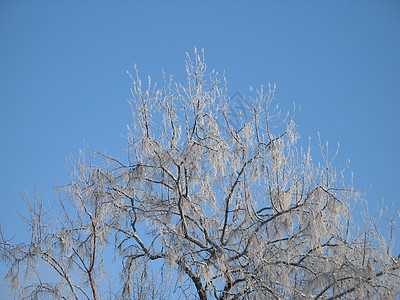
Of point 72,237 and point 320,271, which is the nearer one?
point 320,271

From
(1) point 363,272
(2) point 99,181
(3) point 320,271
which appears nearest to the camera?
(1) point 363,272

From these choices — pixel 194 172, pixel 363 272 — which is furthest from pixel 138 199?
pixel 363 272

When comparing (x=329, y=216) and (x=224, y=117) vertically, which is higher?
(x=224, y=117)

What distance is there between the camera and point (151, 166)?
5637mm

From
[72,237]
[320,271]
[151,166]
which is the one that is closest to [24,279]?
[72,237]

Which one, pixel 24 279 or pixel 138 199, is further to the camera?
pixel 138 199

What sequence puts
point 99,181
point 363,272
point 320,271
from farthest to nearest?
1. point 99,181
2. point 320,271
3. point 363,272

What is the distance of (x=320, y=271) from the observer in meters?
5.47

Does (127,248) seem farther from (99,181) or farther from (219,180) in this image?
(219,180)

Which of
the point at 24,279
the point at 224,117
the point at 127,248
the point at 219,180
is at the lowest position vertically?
the point at 24,279

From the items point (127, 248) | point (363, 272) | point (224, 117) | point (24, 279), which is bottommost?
point (363, 272)

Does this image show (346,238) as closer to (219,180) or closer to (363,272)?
(363,272)

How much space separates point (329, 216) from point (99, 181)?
2.64 meters

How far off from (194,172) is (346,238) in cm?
187
